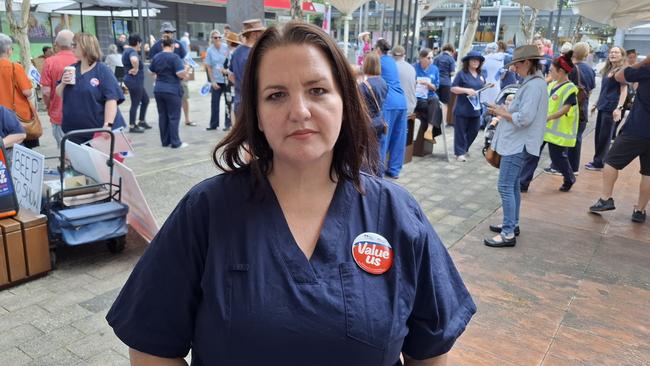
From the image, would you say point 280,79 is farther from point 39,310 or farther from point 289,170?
point 39,310

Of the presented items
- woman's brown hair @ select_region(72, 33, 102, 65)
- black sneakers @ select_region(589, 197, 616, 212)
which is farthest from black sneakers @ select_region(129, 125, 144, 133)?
black sneakers @ select_region(589, 197, 616, 212)

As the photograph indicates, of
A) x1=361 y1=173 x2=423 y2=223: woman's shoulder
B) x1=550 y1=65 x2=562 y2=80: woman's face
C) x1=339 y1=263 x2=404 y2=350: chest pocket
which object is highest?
x1=550 y1=65 x2=562 y2=80: woman's face

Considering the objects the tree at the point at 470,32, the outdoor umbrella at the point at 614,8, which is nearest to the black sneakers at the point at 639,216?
the outdoor umbrella at the point at 614,8

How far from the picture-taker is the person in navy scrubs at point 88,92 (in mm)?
4980

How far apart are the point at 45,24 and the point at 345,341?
22.9 metres

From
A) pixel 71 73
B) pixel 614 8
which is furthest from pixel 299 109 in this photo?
pixel 614 8

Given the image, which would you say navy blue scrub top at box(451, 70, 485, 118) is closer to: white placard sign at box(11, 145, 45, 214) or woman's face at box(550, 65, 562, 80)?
woman's face at box(550, 65, 562, 80)

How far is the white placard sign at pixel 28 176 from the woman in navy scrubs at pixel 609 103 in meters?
7.08

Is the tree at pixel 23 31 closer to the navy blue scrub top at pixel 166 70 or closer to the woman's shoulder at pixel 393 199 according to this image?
the navy blue scrub top at pixel 166 70

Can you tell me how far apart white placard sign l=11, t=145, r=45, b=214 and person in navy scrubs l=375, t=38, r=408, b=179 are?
12.4 ft

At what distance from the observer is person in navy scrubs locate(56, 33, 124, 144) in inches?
196

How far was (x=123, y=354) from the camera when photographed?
9.77ft

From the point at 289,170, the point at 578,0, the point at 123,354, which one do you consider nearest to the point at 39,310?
the point at 123,354

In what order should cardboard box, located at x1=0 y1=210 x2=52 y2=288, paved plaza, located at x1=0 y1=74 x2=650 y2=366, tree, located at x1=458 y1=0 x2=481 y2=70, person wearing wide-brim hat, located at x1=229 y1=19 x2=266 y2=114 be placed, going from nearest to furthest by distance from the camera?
paved plaza, located at x1=0 y1=74 x2=650 y2=366
cardboard box, located at x1=0 y1=210 x2=52 y2=288
person wearing wide-brim hat, located at x1=229 y1=19 x2=266 y2=114
tree, located at x1=458 y1=0 x2=481 y2=70
